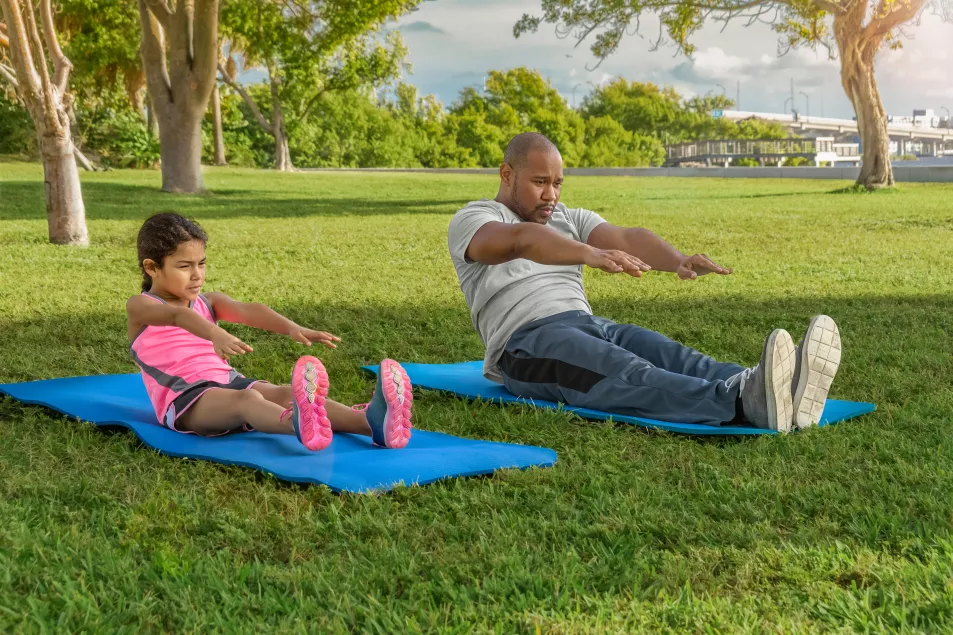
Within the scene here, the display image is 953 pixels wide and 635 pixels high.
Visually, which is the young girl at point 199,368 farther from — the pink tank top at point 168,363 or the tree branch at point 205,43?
the tree branch at point 205,43

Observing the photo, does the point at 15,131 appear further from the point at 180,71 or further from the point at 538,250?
the point at 538,250

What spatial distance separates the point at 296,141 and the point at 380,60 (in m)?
23.2

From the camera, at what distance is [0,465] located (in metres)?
3.43

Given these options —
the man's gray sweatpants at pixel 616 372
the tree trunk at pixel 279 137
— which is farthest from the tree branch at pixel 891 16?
the tree trunk at pixel 279 137

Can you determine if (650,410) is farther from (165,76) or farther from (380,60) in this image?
(380,60)

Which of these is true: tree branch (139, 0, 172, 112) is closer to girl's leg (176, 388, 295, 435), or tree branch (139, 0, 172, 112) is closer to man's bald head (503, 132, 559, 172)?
man's bald head (503, 132, 559, 172)

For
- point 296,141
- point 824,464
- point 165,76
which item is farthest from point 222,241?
point 296,141

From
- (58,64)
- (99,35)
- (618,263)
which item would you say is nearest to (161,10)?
(58,64)

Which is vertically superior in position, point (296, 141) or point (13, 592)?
point (296, 141)

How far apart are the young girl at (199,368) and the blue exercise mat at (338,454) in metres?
0.07

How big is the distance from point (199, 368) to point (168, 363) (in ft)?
0.39

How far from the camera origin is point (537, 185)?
14.3ft

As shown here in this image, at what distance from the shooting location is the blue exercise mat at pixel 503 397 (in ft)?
12.3

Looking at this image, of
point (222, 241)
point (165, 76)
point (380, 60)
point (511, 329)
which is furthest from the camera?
point (380, 60)
